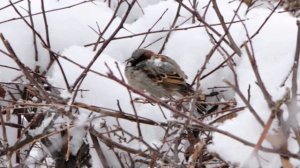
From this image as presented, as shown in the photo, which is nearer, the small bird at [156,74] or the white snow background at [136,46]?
the white snow background at [136,46]

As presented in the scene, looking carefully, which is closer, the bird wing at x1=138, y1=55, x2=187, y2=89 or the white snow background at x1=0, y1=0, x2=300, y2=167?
the white snow background at x1=0, y1=0, x2=300, y2=167

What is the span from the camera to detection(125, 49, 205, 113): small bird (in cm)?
269

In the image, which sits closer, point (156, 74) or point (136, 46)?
point (136, 46)

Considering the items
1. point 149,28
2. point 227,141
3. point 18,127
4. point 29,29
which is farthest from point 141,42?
point 227,141

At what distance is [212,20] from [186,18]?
15cm

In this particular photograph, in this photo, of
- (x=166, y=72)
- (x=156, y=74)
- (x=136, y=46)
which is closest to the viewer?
(x=136, y=46)

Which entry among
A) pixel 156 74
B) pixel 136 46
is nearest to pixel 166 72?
pixel 156 74

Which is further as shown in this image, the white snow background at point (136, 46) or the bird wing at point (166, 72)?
the bird wing at point (166, 72)

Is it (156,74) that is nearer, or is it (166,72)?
(166,72)

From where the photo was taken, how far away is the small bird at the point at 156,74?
8.83ft

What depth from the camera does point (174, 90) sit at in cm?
295

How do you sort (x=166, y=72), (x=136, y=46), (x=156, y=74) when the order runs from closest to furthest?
1. (x=136, y=46)
2. (x=166, y=72)
3. (x=156, y=74)

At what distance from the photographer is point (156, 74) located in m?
3.05

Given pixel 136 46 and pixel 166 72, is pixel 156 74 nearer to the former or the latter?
pixel 166 72
